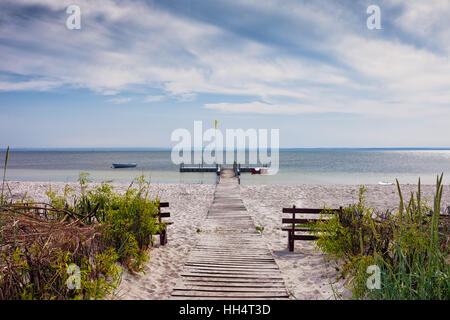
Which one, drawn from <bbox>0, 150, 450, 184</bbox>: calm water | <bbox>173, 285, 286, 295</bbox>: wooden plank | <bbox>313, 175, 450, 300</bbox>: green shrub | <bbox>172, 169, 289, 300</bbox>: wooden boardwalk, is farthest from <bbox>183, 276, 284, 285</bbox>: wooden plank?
<bbox>0, 150, 450, 184</bbox>: calm water

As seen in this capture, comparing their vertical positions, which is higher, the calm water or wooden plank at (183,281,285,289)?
wooden plank at (183,281,285,289)

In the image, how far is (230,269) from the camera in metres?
5.28

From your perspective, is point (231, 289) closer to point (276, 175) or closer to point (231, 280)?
point (231, 280)

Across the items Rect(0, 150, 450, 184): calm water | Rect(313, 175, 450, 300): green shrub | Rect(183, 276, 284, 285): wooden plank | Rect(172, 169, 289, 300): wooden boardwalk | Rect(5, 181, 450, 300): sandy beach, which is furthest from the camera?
Rect(0, 150, 450, 184): calm water

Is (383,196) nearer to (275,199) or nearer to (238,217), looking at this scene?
(275,199)

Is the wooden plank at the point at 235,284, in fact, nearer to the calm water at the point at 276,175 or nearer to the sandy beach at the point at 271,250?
the sandy beach at the point at 271,250

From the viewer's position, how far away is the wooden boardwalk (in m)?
4.38

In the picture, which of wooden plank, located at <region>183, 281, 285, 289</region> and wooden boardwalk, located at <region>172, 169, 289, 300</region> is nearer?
wooden boardwalk, located at <region>172, 169, 289, 300</region>

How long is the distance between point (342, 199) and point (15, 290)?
16501mm

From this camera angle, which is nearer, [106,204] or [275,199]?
[106,204]

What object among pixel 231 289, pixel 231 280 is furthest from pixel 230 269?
pixel 231 289

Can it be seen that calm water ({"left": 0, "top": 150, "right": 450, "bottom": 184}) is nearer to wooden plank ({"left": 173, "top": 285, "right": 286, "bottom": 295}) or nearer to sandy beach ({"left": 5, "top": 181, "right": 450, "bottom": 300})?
sandy beach ({"left": 5, "top": 181, "right": 450, "bottom": 300})
